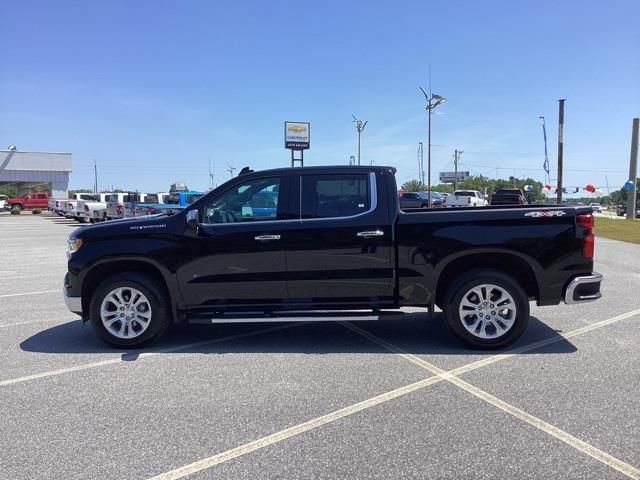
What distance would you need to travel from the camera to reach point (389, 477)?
120 inches

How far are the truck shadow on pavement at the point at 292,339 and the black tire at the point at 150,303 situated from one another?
0.12m

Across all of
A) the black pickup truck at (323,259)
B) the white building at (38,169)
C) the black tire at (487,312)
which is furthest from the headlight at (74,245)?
the white building at (38,169)

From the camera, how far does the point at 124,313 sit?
5.61 metres

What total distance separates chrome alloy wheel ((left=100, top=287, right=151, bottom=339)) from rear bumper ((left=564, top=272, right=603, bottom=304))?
14.7ft

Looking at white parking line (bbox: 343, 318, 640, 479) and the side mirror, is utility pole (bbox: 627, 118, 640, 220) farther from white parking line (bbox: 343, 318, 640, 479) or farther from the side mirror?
the side mirror

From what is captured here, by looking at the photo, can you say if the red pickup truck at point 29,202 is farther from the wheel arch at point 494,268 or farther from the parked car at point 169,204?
the wheel arch at point 494,268

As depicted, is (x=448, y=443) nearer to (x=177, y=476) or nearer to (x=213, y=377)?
(x=177, y=476)

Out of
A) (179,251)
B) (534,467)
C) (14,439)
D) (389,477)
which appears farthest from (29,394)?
(534,467)

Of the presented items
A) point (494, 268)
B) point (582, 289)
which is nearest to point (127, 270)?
point (494, 268)

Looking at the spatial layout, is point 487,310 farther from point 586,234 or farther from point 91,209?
point 91,209

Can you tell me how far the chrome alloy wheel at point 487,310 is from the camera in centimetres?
545

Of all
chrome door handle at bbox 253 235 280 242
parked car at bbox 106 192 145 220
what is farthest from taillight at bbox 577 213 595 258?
parked car at bbox 106 192 145 220

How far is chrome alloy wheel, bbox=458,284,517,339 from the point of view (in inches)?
215

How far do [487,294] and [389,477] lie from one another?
9.48ft
